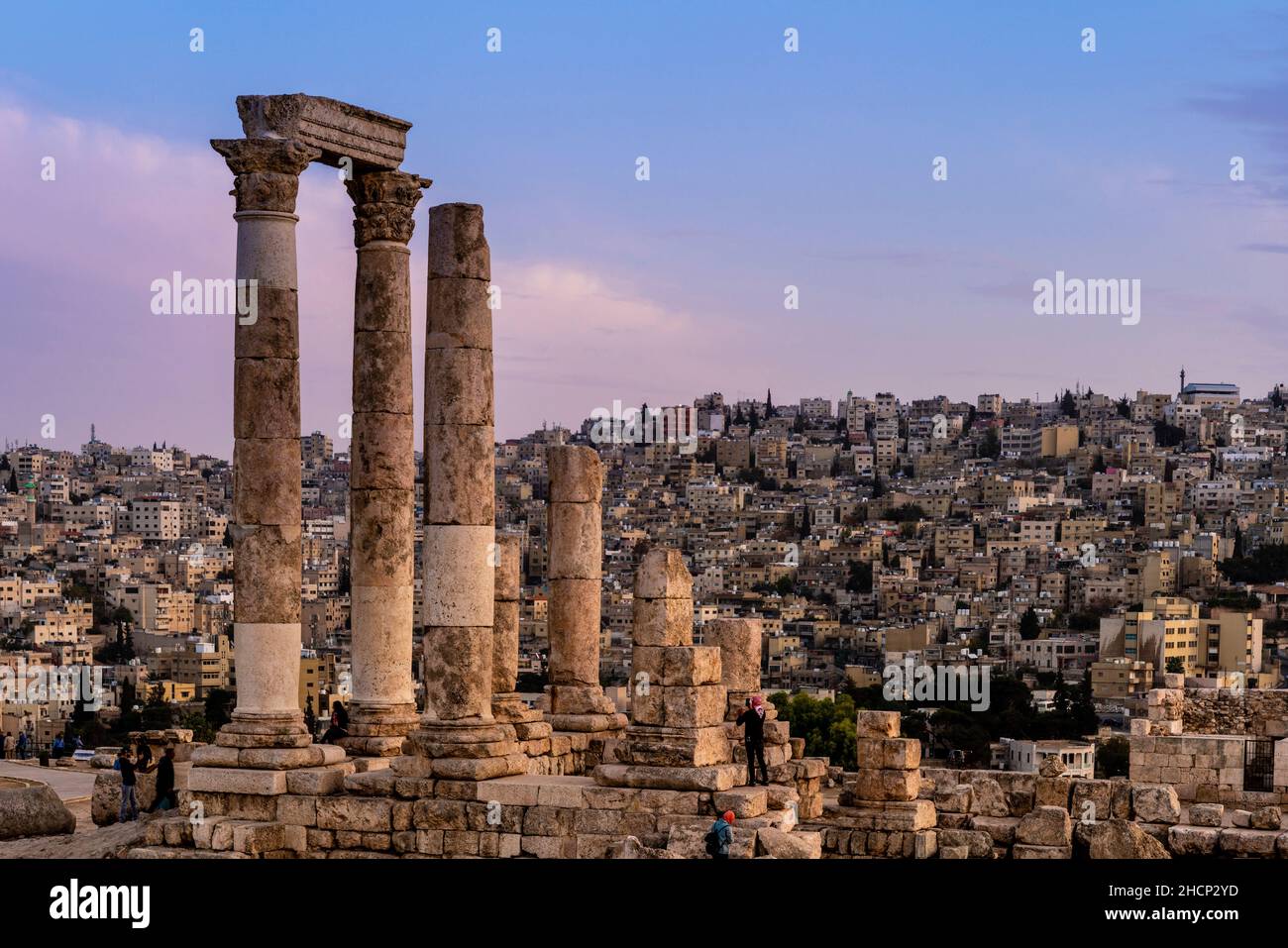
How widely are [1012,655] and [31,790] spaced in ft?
427

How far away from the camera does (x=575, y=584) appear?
33.6 m

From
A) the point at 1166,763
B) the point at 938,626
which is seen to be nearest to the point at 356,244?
the point at 1166,763

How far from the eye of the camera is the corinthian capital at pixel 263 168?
29.1 meters

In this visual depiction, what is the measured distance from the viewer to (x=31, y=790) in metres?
31.4

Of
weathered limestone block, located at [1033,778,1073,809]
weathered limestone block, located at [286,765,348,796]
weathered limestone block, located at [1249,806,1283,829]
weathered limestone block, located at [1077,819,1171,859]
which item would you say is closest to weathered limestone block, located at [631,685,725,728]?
weathered limestone block, located at [286,765,348,796]

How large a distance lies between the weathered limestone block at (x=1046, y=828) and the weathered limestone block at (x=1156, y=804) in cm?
126

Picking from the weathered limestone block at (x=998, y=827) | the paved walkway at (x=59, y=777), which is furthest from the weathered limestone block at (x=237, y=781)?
the weathered limestone block at (x=998, y=827)

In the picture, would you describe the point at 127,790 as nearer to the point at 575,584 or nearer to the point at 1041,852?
the point at 575,584

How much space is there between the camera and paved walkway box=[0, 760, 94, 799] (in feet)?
123

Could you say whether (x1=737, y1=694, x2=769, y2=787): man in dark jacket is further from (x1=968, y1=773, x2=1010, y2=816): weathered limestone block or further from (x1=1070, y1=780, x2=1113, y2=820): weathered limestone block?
(x1=1070, y1=780, x2=1113, y2=820): weathered limestone block

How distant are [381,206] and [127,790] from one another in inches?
337

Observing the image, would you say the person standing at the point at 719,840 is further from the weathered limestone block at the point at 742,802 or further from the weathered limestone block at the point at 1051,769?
the weathered limestone block at the point at 1051,769

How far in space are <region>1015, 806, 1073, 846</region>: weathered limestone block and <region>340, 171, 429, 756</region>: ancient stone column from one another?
8.40 m
